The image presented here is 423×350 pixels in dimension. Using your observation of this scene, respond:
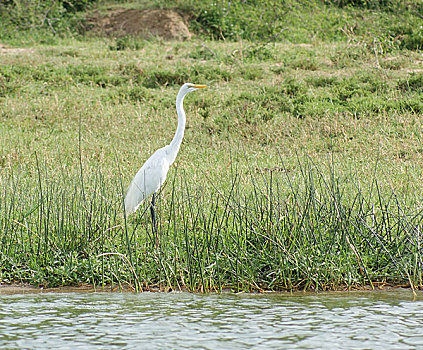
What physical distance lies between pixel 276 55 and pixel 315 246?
32.9 feet

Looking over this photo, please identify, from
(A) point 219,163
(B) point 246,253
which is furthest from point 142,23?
(B) point 246,253

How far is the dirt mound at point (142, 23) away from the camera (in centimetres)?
1745

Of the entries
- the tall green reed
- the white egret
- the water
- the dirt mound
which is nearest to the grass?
the tall green reed

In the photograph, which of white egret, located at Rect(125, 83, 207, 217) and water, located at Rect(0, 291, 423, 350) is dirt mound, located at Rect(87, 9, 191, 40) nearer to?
white egret, located at Rect(125, 83, 207, 217)

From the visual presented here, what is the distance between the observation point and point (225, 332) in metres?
4.28

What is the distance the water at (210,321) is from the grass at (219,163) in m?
0.27

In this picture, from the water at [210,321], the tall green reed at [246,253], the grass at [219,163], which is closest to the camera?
the water at [210,321]

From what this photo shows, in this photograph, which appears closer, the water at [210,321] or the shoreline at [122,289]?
the water at [210,321]

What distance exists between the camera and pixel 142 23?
58.6 ft

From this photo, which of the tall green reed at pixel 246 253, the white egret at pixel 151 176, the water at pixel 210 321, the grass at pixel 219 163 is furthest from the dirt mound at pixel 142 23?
the water at pixel 210 321

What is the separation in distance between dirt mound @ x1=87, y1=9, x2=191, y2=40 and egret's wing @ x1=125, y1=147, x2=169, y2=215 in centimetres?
1067

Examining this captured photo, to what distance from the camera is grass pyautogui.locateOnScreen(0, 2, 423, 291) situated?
17.3 feet

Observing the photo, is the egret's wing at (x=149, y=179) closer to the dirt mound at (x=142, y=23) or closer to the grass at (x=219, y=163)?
the grass at (x=219, y=163)

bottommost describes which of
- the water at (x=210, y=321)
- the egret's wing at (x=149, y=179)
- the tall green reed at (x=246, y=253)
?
the water at (x=210, y=321)
